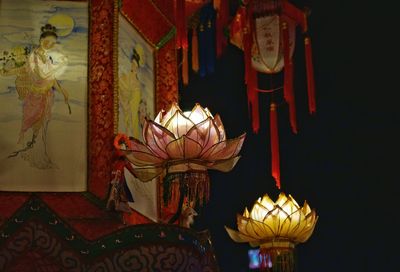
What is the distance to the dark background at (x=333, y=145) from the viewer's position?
7230 mm

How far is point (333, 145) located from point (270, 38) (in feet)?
6.78

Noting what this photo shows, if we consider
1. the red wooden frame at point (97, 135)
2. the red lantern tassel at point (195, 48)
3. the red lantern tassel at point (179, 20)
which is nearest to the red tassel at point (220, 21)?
the red lantern tassel at point (195, 48)

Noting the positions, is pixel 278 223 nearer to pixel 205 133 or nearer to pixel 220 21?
pixel 205 133

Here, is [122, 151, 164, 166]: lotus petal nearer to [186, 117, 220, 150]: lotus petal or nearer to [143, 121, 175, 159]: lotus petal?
[143, 121, 175, 159]: lotus petal

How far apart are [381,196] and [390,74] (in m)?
1.35

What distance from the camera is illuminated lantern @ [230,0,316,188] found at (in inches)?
221

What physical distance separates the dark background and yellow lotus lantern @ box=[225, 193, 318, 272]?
283cm

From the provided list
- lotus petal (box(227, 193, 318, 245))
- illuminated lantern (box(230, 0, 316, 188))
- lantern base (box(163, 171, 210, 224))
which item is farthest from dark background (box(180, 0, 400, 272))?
lantern base (box(163, 171, 210, 224))

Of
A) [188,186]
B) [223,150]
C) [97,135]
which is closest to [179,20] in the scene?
[97,135]

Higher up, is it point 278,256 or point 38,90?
point 38,90

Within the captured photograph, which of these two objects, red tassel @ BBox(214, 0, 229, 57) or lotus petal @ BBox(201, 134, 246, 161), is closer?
lotus petal @ BBox(201, 134, 246, 161)

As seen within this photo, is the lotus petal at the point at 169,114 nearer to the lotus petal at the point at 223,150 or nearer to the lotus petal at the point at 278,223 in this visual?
the lotus petal at the point at 223,150

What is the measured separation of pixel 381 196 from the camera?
7.25 meters

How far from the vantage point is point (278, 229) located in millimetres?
4414
